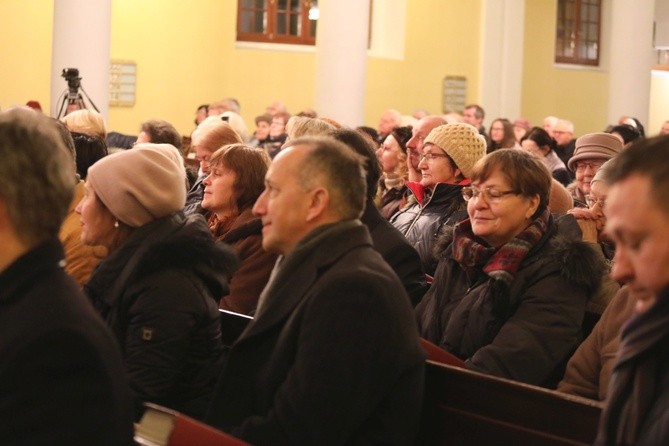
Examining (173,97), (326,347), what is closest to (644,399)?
(326,347)

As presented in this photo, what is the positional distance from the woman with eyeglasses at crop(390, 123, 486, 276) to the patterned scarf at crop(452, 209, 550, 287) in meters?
1.40

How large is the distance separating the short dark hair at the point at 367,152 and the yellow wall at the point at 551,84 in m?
16.4

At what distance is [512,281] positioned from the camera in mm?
4445

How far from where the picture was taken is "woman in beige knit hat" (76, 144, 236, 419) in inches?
148

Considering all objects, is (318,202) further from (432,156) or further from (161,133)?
(161,133)

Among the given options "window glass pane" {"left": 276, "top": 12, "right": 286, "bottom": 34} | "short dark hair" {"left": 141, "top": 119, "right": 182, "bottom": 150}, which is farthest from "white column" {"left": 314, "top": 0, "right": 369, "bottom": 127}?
"short dark hair" {"left": 141, "top": 119, "right": 182, "bottom": 150}

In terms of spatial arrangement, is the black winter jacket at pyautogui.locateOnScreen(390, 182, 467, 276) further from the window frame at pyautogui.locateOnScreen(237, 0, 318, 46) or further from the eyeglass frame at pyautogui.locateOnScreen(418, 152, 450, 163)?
the window frame at pyautogui.locateOnScreen(237, 0, 318, 46)

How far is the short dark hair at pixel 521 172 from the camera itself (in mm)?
4621

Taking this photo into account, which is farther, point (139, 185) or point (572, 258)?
point (572, 258)

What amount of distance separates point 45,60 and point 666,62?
516 inches

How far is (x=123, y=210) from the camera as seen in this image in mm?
4078

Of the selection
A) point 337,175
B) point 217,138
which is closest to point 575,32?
point 217,138

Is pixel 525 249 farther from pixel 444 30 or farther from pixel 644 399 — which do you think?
pixel 444 30

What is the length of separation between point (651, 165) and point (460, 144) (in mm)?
4139
